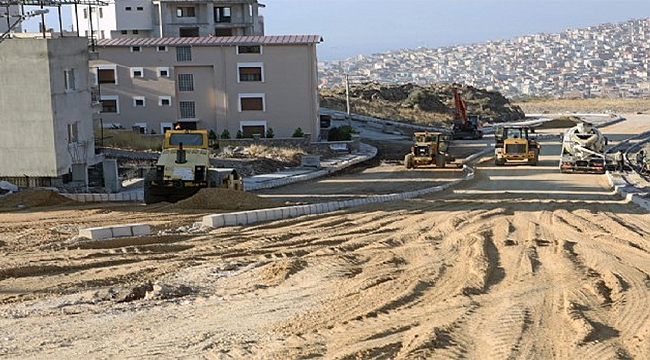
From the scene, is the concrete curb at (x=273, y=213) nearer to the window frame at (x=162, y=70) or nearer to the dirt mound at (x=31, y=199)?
the dirt mound at (x=31, y=199)

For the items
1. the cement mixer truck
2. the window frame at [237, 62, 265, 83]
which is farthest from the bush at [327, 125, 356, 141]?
the cement mixer truck

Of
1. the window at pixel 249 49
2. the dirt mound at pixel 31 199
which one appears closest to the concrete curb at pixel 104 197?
the dirt mound at pixel 31 199

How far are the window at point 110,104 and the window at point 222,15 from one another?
20.6m

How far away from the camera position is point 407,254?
1823 cm

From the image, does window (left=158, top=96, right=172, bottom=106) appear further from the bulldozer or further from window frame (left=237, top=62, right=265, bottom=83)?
the bulldozer

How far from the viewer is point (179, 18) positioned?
250 ft

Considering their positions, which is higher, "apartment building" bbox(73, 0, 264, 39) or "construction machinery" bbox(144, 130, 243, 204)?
"apartment building" bbox(73, 0, 264, 39)

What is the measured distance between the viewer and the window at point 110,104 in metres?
57.2

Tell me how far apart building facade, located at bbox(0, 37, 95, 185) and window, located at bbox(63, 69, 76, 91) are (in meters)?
0.21

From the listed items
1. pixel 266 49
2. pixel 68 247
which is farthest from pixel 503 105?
pixel 68 247

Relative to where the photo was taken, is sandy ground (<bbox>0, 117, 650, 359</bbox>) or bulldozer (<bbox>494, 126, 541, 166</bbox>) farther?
bulldozer (<bbox>494, 126, 541, 166</bbox>)

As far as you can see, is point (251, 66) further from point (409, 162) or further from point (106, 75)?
point (409, 162)

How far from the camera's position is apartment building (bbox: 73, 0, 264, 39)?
7544 cm

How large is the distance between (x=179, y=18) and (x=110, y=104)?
2062cm
